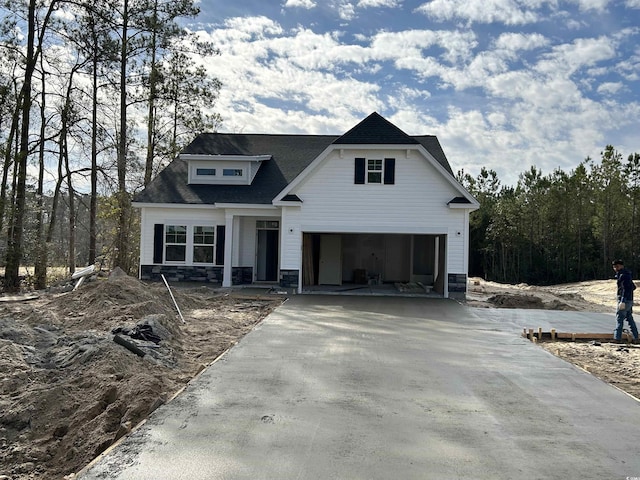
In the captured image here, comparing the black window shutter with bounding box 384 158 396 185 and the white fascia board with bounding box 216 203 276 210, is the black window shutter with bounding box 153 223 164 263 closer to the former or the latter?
the white fascia board with bounding box 216 203 276 210

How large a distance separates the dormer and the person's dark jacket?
1356 centimetres

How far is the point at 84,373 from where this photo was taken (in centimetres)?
640

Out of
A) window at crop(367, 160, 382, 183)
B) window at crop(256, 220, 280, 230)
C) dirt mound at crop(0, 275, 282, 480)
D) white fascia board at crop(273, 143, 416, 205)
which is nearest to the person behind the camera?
dirt mound at crop(0, 275, 282, 480)

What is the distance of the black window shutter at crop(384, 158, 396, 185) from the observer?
56.3 ft

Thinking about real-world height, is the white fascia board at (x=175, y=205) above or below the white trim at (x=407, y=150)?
below

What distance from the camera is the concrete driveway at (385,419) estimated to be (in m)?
4.04

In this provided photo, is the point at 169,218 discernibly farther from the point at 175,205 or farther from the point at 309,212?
the point at 309,212

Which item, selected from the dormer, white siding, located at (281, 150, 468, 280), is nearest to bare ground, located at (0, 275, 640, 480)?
white siding, located at (281, 150, 468, 280)

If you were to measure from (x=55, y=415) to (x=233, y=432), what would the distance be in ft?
7.00

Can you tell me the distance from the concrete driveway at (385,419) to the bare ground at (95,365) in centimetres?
48

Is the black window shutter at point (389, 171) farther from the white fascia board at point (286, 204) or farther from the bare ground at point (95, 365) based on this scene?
the bare ground at point (95, 365)

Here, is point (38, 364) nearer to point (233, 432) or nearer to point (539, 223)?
point (233, 432)

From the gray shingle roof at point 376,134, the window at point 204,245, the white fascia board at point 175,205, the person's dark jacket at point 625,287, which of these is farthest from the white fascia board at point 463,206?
the window at point 204,245

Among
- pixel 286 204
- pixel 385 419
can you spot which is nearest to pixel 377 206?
pixel 286 204
